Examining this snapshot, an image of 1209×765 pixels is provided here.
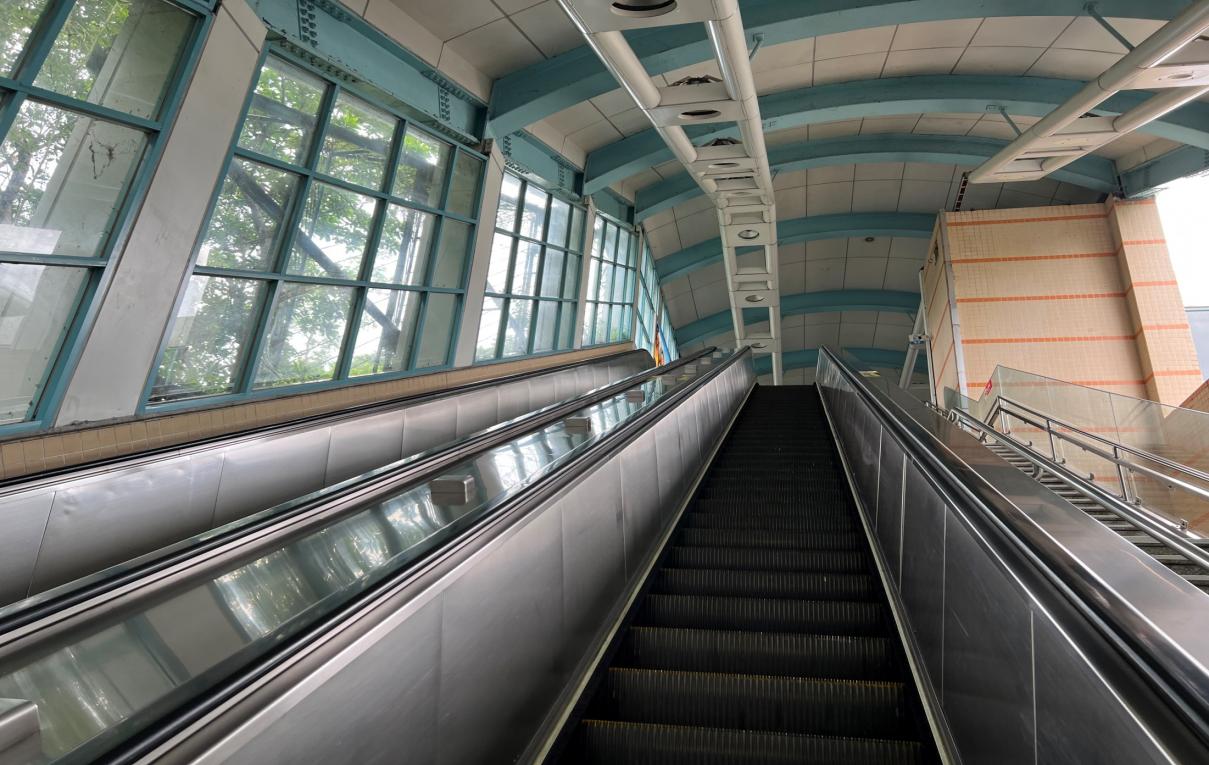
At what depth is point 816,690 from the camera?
2564mm

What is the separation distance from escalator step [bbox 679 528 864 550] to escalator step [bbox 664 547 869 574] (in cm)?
17

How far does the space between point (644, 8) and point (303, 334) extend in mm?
4242

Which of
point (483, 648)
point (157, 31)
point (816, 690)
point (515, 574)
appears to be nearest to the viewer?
point (483, 648)

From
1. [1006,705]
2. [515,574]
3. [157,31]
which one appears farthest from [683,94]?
[1006,705]

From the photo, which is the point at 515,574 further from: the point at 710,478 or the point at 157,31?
the point at 157,31

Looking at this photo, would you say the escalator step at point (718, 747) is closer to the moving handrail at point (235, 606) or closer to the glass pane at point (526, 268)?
the moving handrail at point (235, 606)

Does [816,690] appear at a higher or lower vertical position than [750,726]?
higher

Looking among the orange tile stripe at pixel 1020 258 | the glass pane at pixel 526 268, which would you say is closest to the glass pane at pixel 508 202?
the glass pane at pixel 526 268

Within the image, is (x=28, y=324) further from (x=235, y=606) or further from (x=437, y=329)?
(x=437, y=329)

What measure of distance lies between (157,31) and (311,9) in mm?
1741

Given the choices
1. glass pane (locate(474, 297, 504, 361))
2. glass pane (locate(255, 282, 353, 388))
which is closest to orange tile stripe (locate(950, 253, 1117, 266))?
glass pane (locate(474, 297, 504, 361))

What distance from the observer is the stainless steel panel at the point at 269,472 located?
406 cm

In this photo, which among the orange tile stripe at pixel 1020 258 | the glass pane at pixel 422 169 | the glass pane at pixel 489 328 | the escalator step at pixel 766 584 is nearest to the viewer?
the escalator step at pixel 766 584

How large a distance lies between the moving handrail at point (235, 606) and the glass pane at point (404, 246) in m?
5.55
